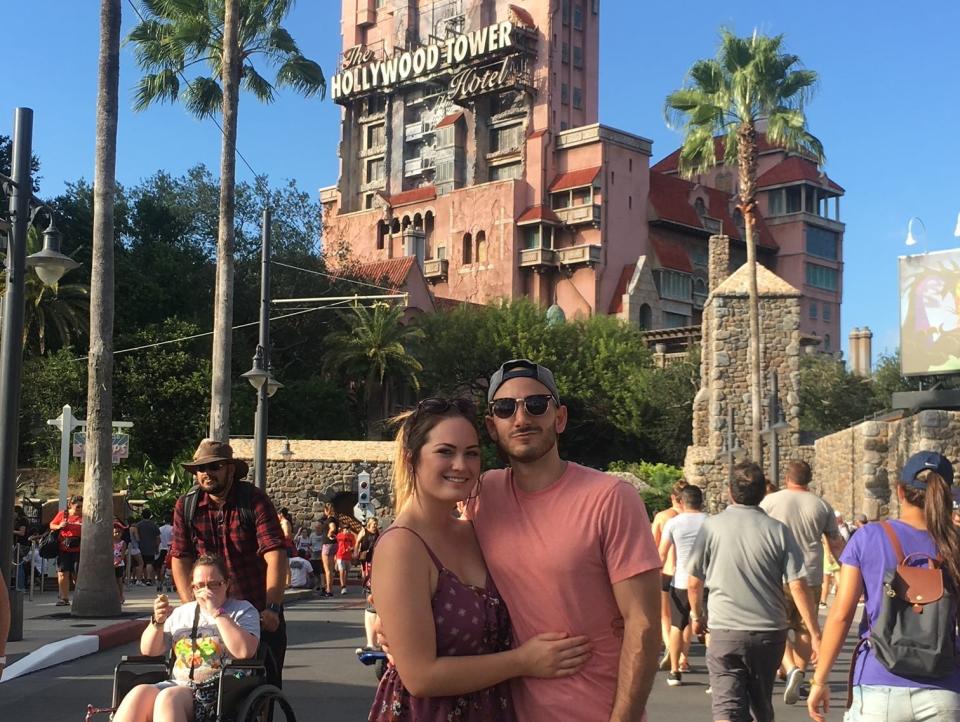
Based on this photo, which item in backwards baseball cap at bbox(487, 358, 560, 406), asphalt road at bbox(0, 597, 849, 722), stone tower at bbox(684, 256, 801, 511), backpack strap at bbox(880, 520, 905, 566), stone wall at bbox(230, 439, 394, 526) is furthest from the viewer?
stone wall at bbox(230, 439, 394, 526)

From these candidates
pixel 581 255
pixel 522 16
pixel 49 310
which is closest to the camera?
pixel 49 310

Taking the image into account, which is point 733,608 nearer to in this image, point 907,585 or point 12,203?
point 907,585

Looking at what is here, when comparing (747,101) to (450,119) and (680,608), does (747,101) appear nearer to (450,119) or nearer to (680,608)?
(680,608)

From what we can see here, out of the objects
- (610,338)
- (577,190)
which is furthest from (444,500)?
(577,190)

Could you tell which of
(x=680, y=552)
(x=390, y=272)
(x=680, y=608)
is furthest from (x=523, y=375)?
(x=390, y=272)

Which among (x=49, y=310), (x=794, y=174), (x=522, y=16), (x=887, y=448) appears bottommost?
(x=887, y=448)

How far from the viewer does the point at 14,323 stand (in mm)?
13805

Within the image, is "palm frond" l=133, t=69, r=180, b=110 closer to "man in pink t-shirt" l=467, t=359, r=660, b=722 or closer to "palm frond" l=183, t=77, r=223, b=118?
"palm frond" l=183, t=77, r=223, b=118

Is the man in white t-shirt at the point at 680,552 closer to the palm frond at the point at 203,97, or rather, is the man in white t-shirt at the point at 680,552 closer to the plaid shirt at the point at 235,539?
the plaid shirt at the point at 235,539

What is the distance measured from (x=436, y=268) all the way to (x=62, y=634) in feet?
190

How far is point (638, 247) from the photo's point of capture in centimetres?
7125

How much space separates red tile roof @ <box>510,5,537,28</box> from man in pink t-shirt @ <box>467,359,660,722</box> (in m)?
70.8

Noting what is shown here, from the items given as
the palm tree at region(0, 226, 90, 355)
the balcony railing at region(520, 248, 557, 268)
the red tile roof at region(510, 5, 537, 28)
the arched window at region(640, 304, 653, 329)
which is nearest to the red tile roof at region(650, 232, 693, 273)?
the arched window at region(640, 304, 653, 329)

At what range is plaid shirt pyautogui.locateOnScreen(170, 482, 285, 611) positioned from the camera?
661 centimetres
